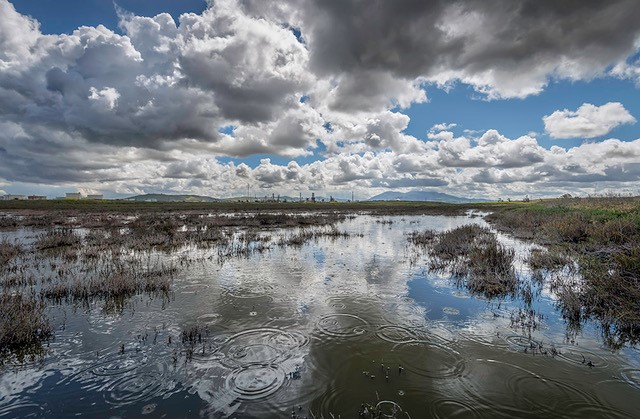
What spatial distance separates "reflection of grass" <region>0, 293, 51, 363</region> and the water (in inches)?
16.6

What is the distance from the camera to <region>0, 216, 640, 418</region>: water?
5504mm

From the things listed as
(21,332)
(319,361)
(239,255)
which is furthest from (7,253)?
(319,361)

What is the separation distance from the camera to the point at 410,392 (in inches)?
230

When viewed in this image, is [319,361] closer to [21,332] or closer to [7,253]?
[21,332]

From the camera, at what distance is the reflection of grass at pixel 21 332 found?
7191 millimetres

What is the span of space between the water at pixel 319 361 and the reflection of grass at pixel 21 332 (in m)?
0.42

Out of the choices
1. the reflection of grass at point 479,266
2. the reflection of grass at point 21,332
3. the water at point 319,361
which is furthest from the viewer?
the reflection of grass at point 479,266

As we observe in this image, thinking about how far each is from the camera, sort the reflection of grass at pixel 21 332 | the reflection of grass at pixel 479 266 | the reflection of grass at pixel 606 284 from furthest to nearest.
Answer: the reflection of grass at pixel 479 266 < the reflection of grass at pixel 606 284 < the reflection of grass at pixel 21 332

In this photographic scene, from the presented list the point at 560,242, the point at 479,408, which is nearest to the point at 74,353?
the point at 479,408

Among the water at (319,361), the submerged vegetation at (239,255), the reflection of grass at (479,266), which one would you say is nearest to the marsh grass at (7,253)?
the submerged vegetation at (239,255)

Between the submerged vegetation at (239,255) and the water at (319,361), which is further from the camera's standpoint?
the submerged vegetation at (239,255)

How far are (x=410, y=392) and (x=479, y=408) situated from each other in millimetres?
1165

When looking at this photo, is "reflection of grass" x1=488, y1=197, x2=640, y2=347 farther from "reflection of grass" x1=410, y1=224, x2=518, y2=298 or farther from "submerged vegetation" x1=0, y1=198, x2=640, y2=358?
"reflection of grass" x1=410, y1=224, x2=518, y2=298

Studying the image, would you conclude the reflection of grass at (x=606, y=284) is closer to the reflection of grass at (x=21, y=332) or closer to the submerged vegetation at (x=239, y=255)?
the submerged vegetation at (x=239, y=255)
